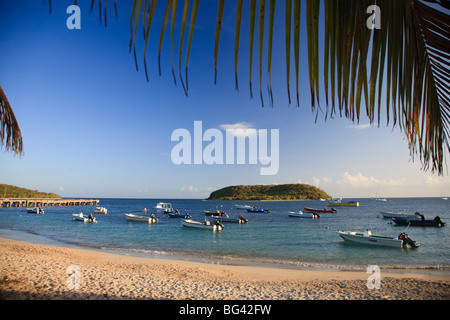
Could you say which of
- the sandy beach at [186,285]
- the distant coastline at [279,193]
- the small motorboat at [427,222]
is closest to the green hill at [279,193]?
the distant coastline at [279,193]

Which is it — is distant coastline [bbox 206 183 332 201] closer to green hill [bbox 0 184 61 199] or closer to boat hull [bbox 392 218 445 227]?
green hill [bbox 0 184 61 199]

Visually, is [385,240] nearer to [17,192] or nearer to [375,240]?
[375,240]

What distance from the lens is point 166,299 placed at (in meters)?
8.03

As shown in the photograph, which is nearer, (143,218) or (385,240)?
(385,240)

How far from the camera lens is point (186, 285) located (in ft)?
33.5

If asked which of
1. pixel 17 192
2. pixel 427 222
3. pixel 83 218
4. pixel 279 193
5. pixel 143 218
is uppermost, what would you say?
pixel 427 222

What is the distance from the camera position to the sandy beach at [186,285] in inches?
328

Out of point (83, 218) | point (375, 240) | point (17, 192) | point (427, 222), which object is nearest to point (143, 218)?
point (83, 218)

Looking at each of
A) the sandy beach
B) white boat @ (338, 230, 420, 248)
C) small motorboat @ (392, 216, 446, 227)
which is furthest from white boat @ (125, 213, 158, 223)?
small motorboat @ (392, 216, 446, 227)

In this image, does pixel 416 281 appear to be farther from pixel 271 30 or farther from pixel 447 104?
pixel 271 30

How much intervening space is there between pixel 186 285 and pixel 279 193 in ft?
544

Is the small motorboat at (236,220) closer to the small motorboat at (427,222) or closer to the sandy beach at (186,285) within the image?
the small motorboat at (427,222)

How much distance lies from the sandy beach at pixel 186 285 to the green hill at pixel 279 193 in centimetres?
15639
